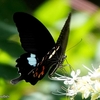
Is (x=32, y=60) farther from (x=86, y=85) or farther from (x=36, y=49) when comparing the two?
(x=86, y=85)

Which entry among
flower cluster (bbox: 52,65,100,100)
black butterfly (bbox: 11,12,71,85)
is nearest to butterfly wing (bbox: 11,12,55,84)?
black butterfly (bbox: 11,12,71,85)

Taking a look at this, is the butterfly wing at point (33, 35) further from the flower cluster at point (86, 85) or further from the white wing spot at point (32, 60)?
the flower cluster at point (86, 85)

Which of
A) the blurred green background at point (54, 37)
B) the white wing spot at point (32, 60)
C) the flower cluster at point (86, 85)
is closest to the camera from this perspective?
the flower cluster at point (86, 85)

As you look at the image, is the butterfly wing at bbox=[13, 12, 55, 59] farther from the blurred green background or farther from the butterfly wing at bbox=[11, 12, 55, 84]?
the blurred green background

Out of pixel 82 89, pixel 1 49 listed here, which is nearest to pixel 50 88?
pixel 1 49

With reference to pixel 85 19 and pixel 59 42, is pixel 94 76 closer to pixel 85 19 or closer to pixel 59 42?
pixel 59 42

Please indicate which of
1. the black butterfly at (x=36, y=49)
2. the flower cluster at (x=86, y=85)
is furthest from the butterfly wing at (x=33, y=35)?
the flower cluster at (x=86, y=85)
